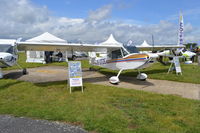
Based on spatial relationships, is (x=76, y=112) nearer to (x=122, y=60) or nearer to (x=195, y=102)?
(x=195, y=102)

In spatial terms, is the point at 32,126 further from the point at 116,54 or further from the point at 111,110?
the point at 116,54

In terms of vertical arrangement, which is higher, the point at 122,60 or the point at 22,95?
the point at 122,60

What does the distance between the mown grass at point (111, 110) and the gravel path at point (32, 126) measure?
230 mm

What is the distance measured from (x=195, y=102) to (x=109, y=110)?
2997mm

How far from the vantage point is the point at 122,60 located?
29.0ft

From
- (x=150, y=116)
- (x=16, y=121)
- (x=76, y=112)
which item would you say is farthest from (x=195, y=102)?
(x=16, y=121)

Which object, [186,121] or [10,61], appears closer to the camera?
[186,121]

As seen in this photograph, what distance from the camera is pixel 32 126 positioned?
3.55 m

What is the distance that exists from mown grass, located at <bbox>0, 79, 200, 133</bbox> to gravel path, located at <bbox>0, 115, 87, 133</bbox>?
0.75 feet

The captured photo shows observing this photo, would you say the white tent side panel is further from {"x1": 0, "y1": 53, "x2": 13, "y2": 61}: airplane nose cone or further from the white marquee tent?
{"x1": 0, "y1": 53, "x2": 13, "y2": 61}: airplane nose cone

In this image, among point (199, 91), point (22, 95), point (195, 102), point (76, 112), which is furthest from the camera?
point (199, 91)

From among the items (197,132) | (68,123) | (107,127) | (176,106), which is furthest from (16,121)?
(176,106)

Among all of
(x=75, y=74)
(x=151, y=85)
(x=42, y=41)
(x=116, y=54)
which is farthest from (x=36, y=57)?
(x=151, y=85)

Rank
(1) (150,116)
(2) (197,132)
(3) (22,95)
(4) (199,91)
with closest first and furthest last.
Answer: (2) (197,132) < (1) (150,116) < (3) (22,95) < (4) (199,91)
